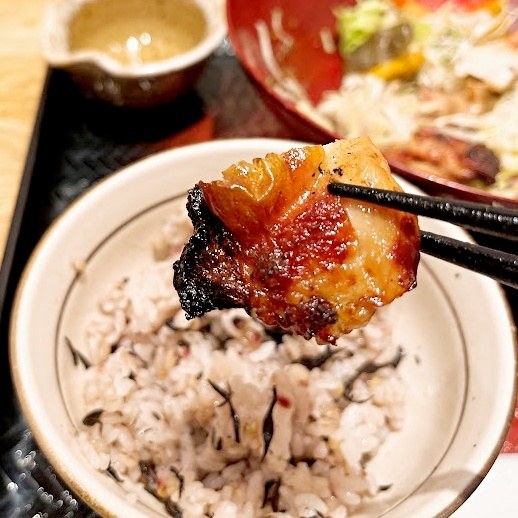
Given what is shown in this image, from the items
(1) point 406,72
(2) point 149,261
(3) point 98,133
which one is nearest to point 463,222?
(2) point 149,261

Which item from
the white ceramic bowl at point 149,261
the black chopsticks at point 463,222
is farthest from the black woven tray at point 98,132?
the black chopsticks at point 463,222

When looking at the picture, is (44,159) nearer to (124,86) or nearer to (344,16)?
(124,86)

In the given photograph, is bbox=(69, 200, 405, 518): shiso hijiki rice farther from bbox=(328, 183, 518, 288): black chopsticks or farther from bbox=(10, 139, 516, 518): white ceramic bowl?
bbox=(328, 183, 518, 288): black chopsticks

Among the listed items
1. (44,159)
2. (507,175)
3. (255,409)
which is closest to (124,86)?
(44,159)

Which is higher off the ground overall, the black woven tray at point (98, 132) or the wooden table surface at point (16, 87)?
the wooden table surface at point (16, 87)

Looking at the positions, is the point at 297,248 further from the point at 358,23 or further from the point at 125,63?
the point at 358,23

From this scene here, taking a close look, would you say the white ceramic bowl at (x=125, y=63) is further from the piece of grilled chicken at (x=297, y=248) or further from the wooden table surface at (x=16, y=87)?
the piece of grilled chicken at (x=297, y=248)
